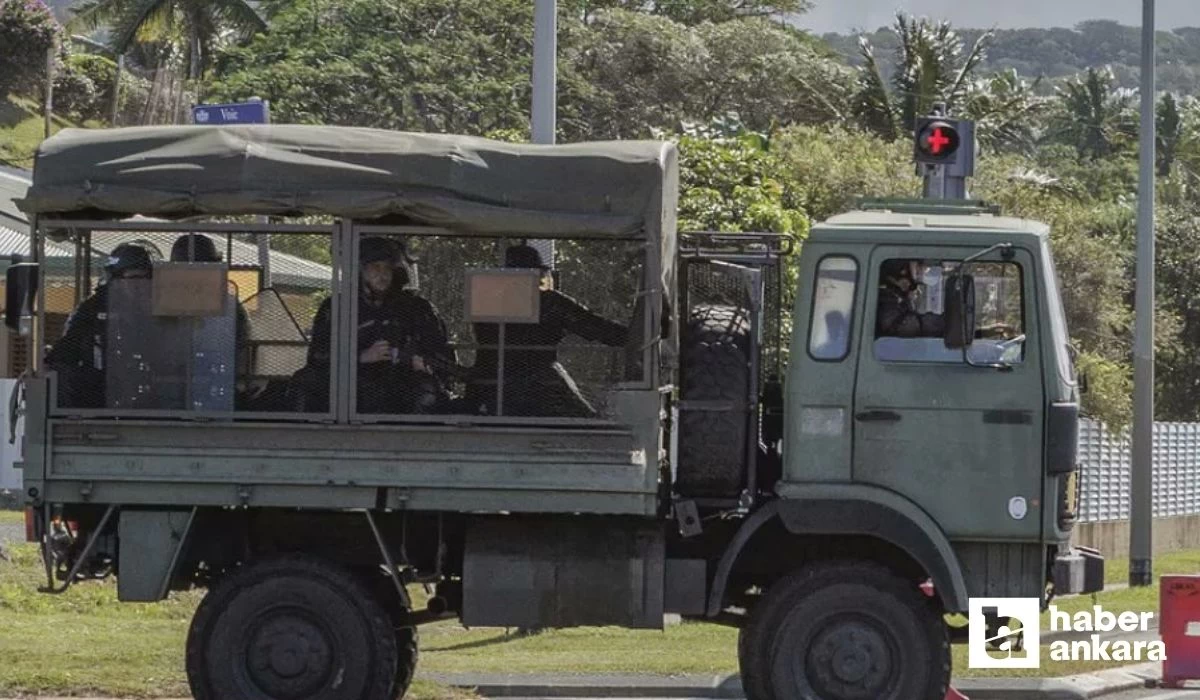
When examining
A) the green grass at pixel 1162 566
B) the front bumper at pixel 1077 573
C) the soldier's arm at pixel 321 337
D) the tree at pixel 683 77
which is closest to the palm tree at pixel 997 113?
the tree at pixel 683 77

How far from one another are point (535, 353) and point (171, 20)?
4491cm

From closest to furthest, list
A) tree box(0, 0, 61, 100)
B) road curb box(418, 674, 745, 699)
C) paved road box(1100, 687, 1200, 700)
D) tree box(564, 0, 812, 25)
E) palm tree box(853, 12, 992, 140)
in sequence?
1. road curb box(418, 674, 745, 699)
2. paved road box(1100, 687, 1200, 700)
3. palm tree box(853, 12, 992, 140)
4. tree box(564, 0, 812, 25)
5. tree box(0, 0, 61, 100)

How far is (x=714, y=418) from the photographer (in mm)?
10742

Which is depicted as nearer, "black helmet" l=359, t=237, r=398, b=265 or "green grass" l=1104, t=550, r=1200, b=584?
"black helmet" l=359, t=237, r=398, b=265

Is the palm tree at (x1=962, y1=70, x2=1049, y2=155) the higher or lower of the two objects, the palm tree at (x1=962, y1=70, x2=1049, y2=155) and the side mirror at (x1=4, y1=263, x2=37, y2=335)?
the higher

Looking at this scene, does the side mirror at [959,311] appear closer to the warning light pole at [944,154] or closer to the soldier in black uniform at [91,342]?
the warning light pole at [944,154]

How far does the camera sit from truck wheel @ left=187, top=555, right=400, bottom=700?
10.6m

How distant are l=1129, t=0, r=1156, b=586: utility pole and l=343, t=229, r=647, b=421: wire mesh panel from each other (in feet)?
44.9

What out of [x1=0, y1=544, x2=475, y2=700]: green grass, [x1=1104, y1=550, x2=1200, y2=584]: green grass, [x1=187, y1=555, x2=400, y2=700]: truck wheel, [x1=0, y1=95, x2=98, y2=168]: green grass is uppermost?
[x1=0, y1=95, x2=98, y2=168]: green grass

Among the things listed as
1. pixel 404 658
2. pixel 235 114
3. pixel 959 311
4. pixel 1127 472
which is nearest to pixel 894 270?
pixel 959 311

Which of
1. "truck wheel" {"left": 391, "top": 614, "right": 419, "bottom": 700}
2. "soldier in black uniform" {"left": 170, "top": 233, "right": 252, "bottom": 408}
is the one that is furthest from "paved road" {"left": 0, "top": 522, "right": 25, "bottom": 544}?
"soldier in black uniform" {"left": 170, "top": 233, "right": 252, "bottom": 408}

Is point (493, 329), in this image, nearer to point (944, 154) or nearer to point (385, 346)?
point (385, 346)

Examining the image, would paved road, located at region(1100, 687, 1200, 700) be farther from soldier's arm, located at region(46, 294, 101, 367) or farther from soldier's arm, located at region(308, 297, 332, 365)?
soldier's arm, located at region(46, 294, 101, 367)

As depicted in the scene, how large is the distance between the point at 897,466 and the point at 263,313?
350 centimetres
